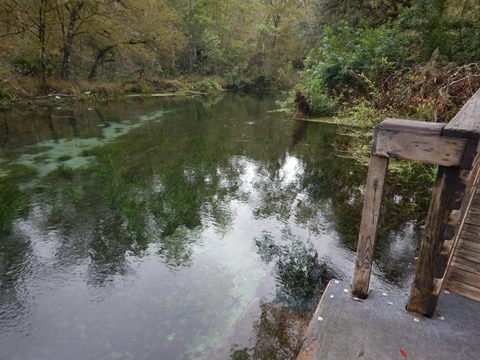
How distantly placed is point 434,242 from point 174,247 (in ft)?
9.59

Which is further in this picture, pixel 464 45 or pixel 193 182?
pixel 464 45

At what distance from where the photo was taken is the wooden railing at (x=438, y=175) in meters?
1.65

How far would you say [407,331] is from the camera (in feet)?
6.49

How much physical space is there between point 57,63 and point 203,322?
20806 mm

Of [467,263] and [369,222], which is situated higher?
[369,222]

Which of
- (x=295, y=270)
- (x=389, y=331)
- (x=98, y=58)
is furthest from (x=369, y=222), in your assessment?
(x=98, y=58)

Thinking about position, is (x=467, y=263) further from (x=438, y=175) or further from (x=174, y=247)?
(x=174, y=247)

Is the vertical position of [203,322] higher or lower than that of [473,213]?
lower

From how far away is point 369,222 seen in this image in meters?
2.14

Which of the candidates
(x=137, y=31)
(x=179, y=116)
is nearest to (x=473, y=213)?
(x=179, y=116)

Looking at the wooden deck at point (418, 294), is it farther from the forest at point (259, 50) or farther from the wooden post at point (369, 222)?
the forest at point (259, 50)

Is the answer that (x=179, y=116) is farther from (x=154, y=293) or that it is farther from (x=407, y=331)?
(x=407, y=331)

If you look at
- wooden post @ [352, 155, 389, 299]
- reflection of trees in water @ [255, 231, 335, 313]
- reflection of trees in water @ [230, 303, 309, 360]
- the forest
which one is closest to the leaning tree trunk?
the forest

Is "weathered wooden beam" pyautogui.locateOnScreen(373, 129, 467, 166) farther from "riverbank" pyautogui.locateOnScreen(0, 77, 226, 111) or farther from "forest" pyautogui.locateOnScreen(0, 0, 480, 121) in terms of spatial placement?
"riverbank" pyautogui.locateOnScreen(0, 77, 226, 111)
